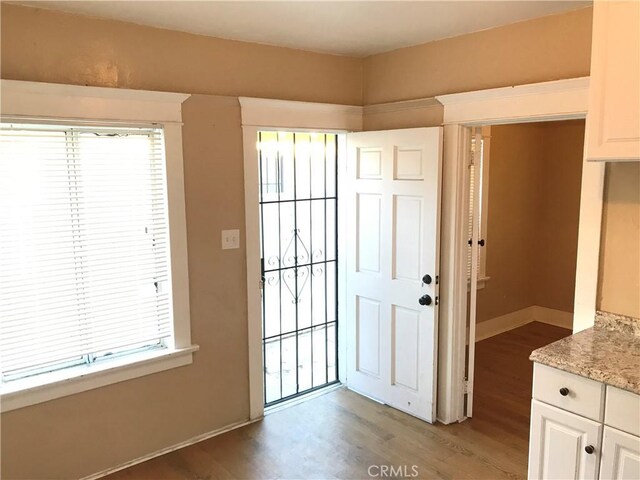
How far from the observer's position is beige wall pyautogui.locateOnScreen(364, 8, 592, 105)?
2588 millimetres

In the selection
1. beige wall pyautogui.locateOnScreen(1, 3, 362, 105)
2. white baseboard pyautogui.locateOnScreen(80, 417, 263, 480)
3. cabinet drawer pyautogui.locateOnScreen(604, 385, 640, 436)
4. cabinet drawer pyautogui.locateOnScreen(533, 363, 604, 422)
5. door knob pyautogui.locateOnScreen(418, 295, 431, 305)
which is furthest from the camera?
door knob pyautogui.locateOnScreen(418, 295, 431, 305)

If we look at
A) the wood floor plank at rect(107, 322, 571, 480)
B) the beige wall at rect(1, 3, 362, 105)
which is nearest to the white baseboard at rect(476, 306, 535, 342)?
the wood floor plank at rect(107, 322, 571, 480)

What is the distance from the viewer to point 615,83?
6.61 feet

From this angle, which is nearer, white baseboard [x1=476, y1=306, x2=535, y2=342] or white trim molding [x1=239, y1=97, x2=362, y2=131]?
white trim molding [x1=239, y1=97, x2=362, y2=131]

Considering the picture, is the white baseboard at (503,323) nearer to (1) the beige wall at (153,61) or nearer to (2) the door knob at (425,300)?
(2) the door knob at (425,300)

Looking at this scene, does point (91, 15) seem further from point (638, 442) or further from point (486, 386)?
point (486, 386)

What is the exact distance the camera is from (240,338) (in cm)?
330

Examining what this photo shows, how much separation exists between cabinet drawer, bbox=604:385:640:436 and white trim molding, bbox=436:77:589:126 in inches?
54.0

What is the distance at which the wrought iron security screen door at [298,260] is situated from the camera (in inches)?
141

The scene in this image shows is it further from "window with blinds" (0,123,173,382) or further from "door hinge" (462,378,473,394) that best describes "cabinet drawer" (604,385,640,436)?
"window with blinds" (0,123,173,382)

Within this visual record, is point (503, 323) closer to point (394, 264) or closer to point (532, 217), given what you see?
point (532, 217)

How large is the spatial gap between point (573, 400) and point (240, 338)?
1960mm

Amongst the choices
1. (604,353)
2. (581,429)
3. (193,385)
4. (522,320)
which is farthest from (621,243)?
(522,320)

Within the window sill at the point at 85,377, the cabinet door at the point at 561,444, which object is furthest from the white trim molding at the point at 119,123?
the cabinet door at the point at 561,444
